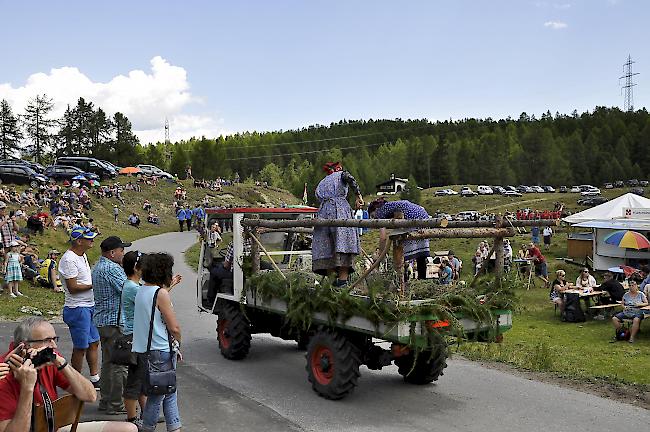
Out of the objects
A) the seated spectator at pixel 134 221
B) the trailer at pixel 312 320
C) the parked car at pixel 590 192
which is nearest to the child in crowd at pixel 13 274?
the trailer at pixel 312 320

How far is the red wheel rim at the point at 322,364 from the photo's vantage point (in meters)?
7.23

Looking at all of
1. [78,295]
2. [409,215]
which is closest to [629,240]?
[409,215]

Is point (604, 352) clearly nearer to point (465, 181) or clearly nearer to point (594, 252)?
point (594, 252)

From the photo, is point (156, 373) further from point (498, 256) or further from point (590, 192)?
point (590, 192)

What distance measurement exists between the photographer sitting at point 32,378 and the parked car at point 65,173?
46.0m

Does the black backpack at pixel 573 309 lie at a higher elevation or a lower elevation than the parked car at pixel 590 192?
lower

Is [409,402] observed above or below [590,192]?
below

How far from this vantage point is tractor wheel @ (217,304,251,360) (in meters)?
9.11

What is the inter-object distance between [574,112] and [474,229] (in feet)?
578

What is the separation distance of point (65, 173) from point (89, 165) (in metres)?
4.91

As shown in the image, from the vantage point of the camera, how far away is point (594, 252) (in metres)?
25.1

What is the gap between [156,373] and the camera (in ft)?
16.7

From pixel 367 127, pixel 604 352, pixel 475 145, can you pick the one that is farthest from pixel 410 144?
pixel 604 352

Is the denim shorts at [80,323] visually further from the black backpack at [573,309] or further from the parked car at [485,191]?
the parked car at [485,191]
